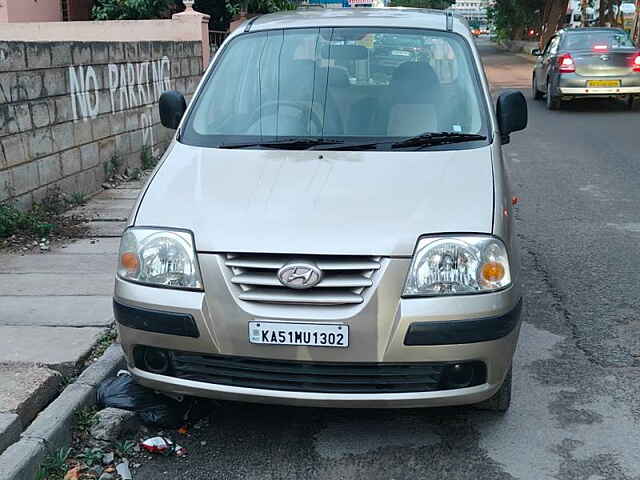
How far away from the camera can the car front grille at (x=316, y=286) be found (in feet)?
10.5

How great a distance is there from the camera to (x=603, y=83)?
1638 cm

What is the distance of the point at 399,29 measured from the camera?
4859 millimetres

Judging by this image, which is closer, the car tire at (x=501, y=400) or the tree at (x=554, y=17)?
the car tire at (x=501, y=400)

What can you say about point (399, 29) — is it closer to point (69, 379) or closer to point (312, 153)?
point (312, 153)

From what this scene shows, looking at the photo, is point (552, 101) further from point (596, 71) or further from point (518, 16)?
point (518, 16)

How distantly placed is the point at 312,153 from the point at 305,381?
1.28m

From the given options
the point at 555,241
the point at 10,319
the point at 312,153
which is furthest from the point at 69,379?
the point at 555,241

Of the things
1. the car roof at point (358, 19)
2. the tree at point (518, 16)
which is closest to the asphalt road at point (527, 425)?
the car roof at point (358, 19)

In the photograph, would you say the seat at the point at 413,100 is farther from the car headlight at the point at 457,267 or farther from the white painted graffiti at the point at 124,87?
the white painted graffiti at the point at 124,87

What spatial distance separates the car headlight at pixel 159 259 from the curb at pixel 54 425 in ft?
2.35

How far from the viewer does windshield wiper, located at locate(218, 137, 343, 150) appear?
421cm

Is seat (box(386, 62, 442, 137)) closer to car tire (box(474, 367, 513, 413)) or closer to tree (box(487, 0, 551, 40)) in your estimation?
car tire (box(474, 367, 513, 413))

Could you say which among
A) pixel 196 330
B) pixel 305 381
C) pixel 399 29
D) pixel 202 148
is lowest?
pixel 305 381

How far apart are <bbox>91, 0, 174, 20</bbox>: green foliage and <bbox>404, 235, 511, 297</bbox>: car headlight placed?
15.7 metres
